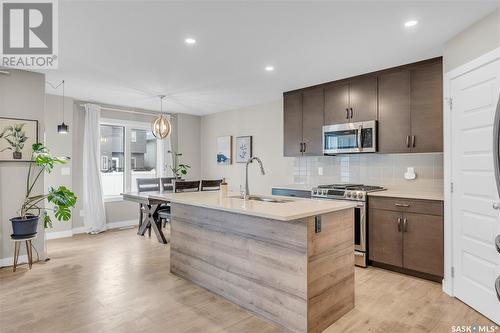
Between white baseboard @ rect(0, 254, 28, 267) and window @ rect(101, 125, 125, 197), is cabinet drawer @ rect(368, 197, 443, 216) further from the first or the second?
window @ rect(101, 125, 125, 197)

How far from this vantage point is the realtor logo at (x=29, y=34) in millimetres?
2258

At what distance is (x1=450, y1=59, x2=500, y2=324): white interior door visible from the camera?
229 cm

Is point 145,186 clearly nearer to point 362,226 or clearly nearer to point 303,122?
point 303,122

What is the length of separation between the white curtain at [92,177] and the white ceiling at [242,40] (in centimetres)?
113

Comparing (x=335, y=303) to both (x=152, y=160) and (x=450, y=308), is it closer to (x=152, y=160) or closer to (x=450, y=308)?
(x=450, y=308)

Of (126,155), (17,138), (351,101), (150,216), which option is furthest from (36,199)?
(351,101)

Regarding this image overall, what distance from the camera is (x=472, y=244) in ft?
8.18

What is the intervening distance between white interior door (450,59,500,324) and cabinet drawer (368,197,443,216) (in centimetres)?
26

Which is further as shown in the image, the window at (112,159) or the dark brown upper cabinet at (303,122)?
the window at (112,159)

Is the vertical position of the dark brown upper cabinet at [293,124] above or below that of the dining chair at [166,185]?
above

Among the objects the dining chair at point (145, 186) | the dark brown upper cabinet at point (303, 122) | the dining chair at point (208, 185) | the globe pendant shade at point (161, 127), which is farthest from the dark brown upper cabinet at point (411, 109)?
the dining chair at point (145, 186)

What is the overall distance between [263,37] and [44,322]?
2950mm

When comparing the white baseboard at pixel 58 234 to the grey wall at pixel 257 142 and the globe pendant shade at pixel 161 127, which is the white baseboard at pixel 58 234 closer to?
the globe pendant shade at pixel 161 127

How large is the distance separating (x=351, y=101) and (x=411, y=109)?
75cm
